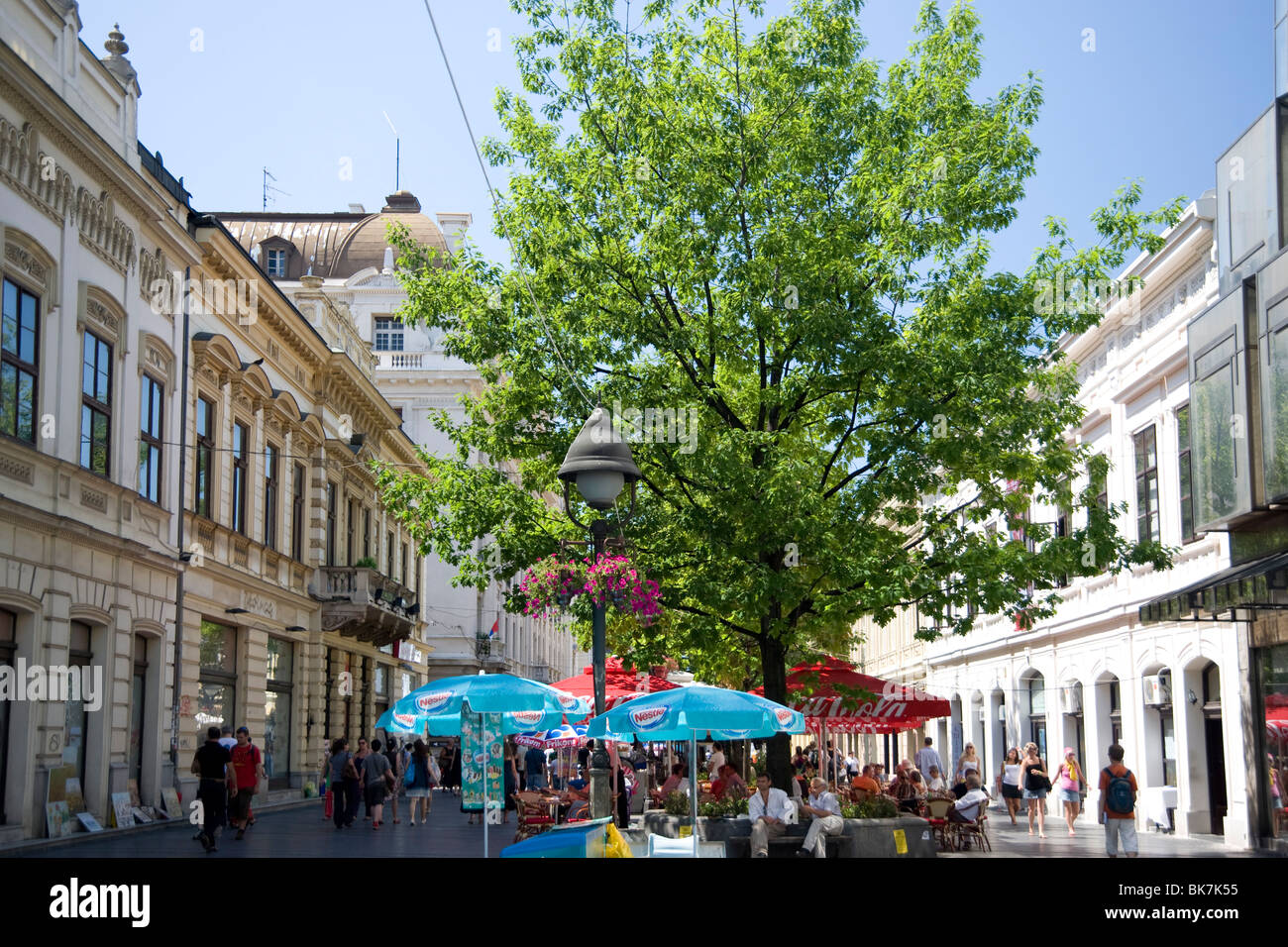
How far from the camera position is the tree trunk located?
770 inches

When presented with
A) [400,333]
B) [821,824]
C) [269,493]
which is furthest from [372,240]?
[821,824]

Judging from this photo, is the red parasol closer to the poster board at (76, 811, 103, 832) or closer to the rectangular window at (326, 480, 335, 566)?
the poster board at (76, 811, 103, 832)

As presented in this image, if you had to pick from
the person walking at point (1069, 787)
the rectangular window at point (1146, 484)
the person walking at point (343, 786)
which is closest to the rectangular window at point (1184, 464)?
the rectangular window at point (1146, 484)

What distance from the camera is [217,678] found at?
27688 millimetres

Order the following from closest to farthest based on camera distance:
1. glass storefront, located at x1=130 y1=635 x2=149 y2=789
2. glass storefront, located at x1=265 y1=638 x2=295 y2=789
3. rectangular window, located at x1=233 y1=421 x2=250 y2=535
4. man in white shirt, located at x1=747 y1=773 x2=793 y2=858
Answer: man in white shirt, located at x1=747 y1=773 x2=793 y2=858, glass storefront, located at x1=130 y1=635 x2=149 y2=789, rectangular window, located at x1=233 y1=421 x2=250 y2=535, glass storefront, located at x1=265 y1=638 x2=295 y2=789

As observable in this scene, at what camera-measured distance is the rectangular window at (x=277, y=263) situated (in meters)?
55.0

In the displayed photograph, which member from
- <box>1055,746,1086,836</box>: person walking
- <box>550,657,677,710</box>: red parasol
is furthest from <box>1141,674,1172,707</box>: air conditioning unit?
<box>550,657,677,710</box>: red parasol

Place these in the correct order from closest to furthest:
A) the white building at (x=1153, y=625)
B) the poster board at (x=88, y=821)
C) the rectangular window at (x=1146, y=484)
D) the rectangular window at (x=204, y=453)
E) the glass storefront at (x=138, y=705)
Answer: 1. the poster board at (x=88, y=821)
2. the glass storefront at (x=138, y=705)
3. the white building at (x=1153, y=625)
4. the rectangular window at (x=204, y=453)
5. the rectangular window at (x=1146, y=484)

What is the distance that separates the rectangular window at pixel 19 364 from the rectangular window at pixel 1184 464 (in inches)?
781

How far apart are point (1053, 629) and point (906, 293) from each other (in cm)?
1746

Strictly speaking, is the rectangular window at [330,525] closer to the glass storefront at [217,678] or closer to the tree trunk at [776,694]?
the glass storefront at [217,678]

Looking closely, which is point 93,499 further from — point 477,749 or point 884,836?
point 884,836

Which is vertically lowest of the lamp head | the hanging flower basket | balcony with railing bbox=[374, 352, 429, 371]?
the hanging flower basket
